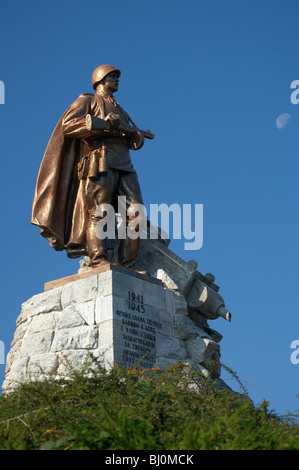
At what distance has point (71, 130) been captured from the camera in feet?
33.8

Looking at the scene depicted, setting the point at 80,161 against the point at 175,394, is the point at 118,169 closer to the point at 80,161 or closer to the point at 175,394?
the point at 80,161

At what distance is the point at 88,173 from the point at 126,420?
A: 539cm

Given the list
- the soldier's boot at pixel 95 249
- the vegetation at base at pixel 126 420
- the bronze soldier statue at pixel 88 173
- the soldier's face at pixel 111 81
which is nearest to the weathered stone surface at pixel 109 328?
the soldier's boot at pixel 95 249

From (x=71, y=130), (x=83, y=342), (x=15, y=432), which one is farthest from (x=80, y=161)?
(x=15, y=432)

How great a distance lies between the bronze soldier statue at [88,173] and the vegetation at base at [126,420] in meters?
3.06

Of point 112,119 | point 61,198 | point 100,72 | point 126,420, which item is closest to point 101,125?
point 112,119

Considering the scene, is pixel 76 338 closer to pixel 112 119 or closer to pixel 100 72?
pixel 112 119

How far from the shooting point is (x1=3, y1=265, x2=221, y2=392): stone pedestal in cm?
912

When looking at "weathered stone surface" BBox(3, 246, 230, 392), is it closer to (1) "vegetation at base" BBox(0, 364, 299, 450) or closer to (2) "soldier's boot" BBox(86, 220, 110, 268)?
(2) "soldier's boot" BBox(86, 220, 110, 268)

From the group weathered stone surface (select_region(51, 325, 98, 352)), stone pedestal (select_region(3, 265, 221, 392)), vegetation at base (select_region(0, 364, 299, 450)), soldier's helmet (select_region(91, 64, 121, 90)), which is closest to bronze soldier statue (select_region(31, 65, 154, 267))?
soldier's helmet (select_region(91, 64, 121, 90))

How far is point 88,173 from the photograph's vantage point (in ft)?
33.7
